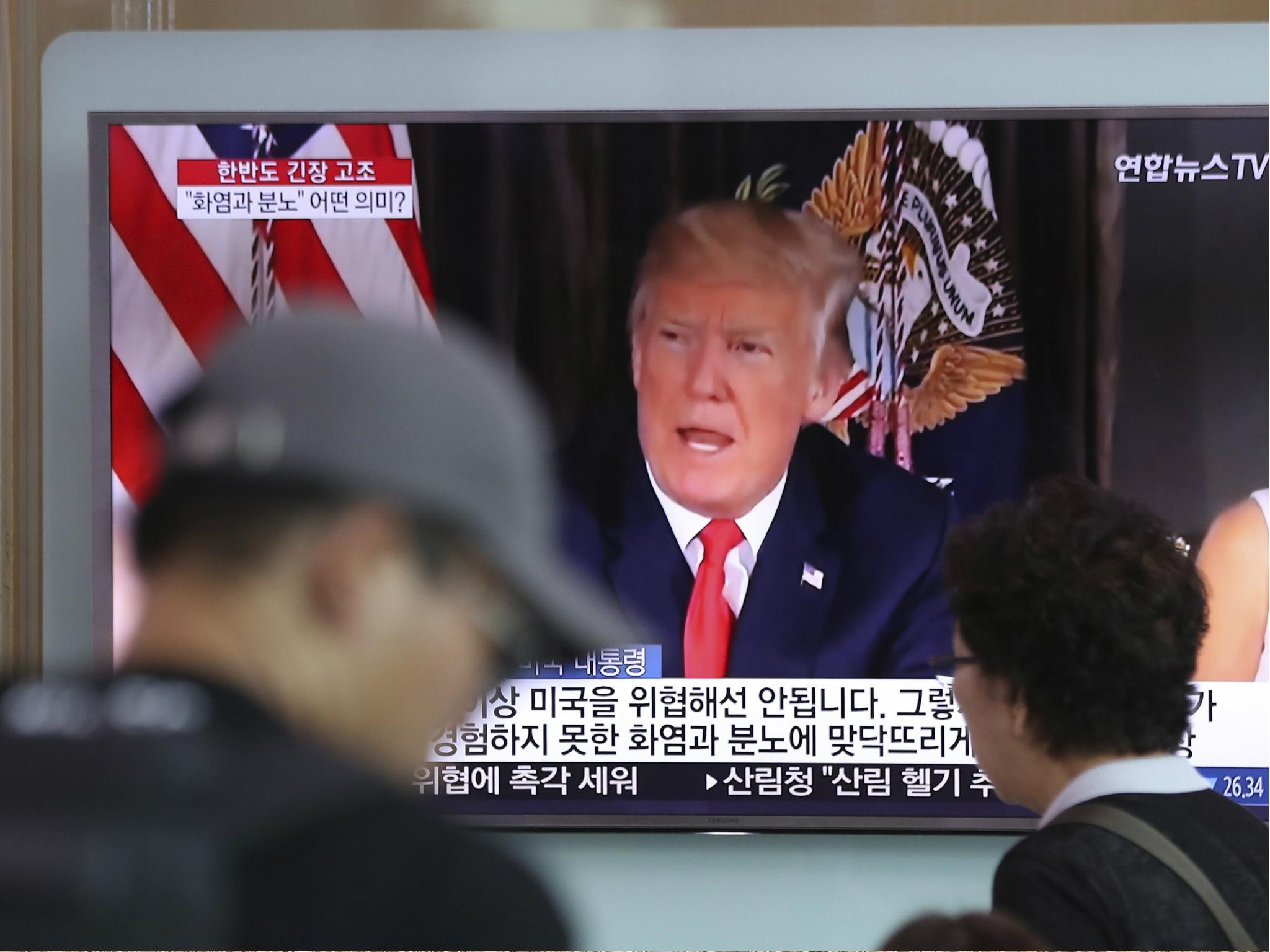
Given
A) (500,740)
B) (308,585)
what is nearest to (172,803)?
(308,585)

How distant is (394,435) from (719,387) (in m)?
1.93

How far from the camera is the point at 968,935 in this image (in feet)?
3.56

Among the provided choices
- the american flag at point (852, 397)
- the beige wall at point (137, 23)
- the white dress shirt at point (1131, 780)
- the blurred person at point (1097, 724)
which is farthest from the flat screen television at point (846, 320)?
the white dress shirt at point (1131, 780)

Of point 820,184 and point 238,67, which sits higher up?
point 238,67

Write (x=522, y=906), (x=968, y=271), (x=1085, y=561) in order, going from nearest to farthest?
(x=522, y=906), (x=1085, y=561), (x=968, y=271)

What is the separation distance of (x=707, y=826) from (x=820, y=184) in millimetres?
1245

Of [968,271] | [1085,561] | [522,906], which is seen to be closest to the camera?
[522,906]

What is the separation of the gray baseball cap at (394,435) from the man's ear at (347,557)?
0.04 feet

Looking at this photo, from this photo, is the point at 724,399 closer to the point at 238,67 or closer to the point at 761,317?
the point at 761,317

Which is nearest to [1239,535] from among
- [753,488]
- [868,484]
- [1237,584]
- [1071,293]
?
[1237,584]

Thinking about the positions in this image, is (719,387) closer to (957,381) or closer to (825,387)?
(825,387)

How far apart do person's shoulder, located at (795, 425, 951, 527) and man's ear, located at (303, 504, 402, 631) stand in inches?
76.8

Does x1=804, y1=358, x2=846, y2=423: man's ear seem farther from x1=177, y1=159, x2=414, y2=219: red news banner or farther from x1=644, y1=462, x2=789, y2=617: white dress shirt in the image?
x1=177, y1=159, x2=414, y2=219: red news banner

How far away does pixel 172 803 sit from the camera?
0.69 metres
